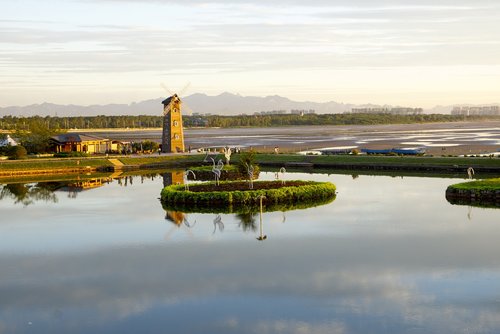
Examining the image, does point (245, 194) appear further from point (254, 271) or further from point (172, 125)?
point (172, 125)

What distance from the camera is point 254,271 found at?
24141 mm

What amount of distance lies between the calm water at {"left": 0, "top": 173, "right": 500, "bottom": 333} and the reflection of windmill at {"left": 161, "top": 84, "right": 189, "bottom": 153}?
3747 cm

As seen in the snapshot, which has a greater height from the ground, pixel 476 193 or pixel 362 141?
pixel 476 193

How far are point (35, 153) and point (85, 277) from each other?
5387 centimetres

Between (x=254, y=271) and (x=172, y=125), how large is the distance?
54.1m

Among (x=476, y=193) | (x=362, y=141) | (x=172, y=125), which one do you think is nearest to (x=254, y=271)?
(x=476, y=193)

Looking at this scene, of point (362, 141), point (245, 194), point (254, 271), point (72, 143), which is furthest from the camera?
point (362, 141)

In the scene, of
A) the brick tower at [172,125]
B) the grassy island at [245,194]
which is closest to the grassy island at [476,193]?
the grassy island at [245,194]

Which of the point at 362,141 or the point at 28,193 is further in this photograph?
the point at 362,141

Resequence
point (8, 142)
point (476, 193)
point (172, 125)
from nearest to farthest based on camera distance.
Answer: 1. point (476, 193)
2. point (8, 142)
3. point (172, 125)

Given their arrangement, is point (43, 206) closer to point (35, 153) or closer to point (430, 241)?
point (430, 241)

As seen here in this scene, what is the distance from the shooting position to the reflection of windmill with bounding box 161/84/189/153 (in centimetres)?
7644

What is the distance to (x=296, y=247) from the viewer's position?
27984 mm

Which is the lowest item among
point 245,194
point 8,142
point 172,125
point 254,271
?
point 254,271
